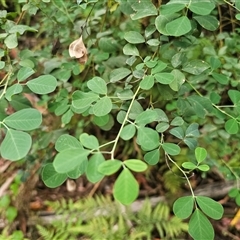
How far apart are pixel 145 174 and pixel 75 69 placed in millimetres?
997

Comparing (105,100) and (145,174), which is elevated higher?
(105,100)

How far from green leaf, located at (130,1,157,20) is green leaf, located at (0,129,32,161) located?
40cm

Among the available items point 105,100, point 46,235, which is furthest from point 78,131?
point 105,100

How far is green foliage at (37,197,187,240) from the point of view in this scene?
1.78 meters

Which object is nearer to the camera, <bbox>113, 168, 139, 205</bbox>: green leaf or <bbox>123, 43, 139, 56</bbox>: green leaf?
<bbox>113, 168, 139, 205</bbox>: green leaf

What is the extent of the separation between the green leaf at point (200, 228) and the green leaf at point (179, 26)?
1.20 feet

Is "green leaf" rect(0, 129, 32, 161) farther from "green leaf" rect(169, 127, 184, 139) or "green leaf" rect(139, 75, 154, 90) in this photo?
"green leaf" rect(169, 127, 184, 139)

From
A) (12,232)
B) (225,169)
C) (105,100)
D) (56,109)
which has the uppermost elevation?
(105,100)

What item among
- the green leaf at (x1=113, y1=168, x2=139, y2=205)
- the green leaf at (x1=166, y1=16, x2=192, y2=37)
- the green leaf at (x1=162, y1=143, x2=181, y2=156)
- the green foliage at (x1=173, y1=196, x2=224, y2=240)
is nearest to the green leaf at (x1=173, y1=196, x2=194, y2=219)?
the green foliage at (x1=173, y1=196, x2=224, y2=240)

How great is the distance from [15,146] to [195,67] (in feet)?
1.72

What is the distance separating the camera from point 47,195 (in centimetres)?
205

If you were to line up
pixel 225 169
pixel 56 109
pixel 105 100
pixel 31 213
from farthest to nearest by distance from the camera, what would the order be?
pixel 31 213
pixel 225 169
pixel 56 109
pixel 105 100

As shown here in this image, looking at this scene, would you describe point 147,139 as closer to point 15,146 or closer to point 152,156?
point 152,156

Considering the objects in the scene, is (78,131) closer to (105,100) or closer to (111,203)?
(111,203)
